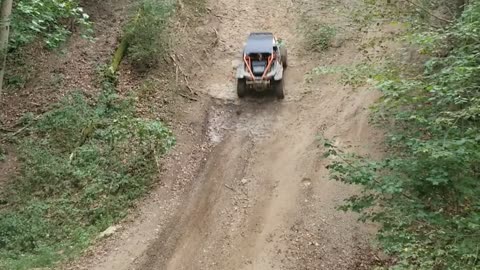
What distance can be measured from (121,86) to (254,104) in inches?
170

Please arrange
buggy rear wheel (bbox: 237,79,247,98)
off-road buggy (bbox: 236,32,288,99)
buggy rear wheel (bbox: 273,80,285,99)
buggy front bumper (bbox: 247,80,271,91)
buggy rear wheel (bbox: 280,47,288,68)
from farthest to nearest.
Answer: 1. buggy rear wheel (bbox: 280,47,288,68)
2. buggy rear wheel (bbox: 237,79,247,98)
3. buggy rear wheel (bbox: 273,80,285,99)
4. off-road buggy (bbox: 236,32,288,99)
5. buggy front bumper (bbox: 247,80,271,91)

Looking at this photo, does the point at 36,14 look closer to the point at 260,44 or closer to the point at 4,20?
the point at 4,20

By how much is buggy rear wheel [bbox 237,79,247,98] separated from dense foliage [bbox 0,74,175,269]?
2.97m

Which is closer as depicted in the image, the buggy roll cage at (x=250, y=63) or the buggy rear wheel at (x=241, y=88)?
the buggy roll cage at (x=250, y=63)

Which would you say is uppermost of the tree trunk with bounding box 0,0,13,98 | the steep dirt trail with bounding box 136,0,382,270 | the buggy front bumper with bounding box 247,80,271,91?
the tree trunk with bounding box 0,0,13,98

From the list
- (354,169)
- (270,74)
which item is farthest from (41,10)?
(354,169)

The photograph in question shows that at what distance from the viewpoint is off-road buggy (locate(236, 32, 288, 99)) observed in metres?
15.4

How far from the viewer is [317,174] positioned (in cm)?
1305

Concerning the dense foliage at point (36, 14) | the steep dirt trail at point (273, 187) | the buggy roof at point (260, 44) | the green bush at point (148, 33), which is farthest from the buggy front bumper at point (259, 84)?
the dense foliage at point (36, 14)

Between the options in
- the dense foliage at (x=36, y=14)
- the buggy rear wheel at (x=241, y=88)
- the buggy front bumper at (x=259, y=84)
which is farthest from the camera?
the buggy rear wheel at (x=241, y=88)

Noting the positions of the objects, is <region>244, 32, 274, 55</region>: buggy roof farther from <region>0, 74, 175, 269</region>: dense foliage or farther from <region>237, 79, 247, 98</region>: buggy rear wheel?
<region>0, 74, 175, 269</region>: dense foliage

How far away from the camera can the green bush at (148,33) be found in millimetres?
16688

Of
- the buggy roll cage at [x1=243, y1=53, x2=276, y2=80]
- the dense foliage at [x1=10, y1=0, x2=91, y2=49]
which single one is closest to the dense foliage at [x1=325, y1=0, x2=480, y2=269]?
the dense foliage at [x1=10, y1=0, x2=91, y2=49]

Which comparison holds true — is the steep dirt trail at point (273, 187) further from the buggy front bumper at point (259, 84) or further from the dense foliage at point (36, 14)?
the dense foliage at point (36, 14)
